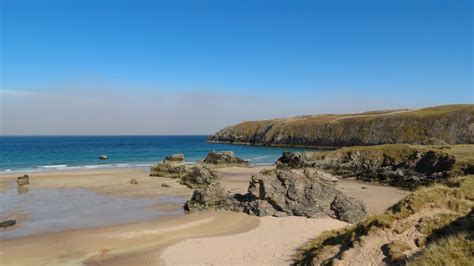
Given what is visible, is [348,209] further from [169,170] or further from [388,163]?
[169,170]

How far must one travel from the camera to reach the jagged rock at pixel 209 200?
26859mm

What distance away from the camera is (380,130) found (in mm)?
103500

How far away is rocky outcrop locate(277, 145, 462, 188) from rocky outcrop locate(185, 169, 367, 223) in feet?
54.0

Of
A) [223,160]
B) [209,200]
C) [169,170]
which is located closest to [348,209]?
[209,200]

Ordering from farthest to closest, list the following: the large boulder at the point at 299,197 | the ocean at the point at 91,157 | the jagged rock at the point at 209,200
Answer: the ocean at the point at 91,157 < the jagged rock at the point at 209,200 < the large boulder at the point at 299,197

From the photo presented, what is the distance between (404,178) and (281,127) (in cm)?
9970

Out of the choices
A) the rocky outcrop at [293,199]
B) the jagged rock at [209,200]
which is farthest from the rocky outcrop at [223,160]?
the rocky outcrop at [293,199]

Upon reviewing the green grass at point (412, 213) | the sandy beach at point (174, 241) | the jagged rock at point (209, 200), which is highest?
the green grass at point (412, 213)

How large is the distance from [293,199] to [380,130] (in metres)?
86.0

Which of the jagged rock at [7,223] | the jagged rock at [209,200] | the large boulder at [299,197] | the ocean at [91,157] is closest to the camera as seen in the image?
the jagged rock at [7,223]

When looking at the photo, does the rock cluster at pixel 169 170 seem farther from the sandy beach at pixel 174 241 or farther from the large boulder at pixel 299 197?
the large boulder at pixel 299 197

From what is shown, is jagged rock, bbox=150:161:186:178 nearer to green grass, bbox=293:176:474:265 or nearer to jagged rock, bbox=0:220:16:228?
jagged rock, bbox=0:220:16:228

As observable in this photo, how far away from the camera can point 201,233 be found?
20.8 meters

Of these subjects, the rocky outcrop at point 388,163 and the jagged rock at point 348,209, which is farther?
the rocky outcrop at point 388,163
